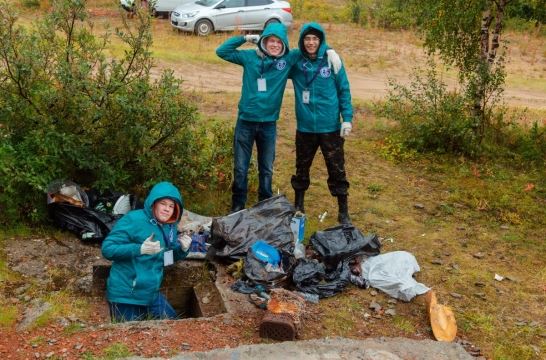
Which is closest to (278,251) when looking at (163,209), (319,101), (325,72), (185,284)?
(185,284)

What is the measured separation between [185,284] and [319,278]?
1.19 m

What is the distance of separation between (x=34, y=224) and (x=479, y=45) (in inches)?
267

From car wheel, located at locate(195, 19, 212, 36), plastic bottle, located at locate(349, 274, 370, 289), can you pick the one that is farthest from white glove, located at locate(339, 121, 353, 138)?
car wheel, located at locate(195, 19, 212, 36)

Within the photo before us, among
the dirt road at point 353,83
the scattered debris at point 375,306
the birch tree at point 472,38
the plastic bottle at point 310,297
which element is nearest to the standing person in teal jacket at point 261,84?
the plastic bottle at point 310,297

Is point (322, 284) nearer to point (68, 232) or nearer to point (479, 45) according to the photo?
point (68, 232)

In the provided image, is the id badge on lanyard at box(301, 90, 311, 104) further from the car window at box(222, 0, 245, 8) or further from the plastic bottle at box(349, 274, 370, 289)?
the car window at box(222, 0, 245, 8)

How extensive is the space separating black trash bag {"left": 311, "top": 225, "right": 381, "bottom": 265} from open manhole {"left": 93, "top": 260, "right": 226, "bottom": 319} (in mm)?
998

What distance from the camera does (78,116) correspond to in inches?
223

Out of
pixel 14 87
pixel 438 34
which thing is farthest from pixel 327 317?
pixel 438 34

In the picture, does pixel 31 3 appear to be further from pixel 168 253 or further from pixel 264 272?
pixel 264 272

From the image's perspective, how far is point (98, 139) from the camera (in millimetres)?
5875

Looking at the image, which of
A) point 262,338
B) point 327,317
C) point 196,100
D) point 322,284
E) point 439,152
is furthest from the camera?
point 196,100

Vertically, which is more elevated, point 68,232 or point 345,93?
point 345,93

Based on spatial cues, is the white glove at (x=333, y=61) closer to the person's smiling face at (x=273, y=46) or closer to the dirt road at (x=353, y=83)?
the person's smiling face at (x=273, y=46)
